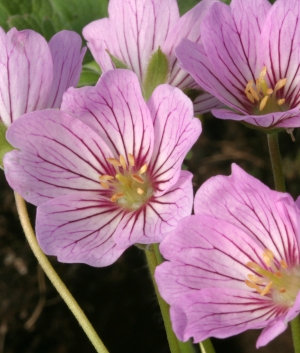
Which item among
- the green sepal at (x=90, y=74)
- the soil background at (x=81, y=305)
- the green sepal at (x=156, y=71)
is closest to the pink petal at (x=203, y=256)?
the green sepal at (x=156, y=71)

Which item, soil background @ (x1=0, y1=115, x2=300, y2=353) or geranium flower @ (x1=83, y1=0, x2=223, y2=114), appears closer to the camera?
geranium flower @ (x1=83, y1=0, x2=223, y2=114)

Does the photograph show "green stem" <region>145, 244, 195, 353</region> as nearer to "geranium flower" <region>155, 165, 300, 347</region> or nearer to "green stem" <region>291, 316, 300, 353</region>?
"geranium flower" <region>155, 165, 300, 347</region>

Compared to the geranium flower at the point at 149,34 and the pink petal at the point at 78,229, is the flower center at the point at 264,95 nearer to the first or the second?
the geranium flower at the point at 149,34

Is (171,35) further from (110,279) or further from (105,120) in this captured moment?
(110,279)

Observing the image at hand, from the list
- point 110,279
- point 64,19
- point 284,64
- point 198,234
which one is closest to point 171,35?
point 284,64

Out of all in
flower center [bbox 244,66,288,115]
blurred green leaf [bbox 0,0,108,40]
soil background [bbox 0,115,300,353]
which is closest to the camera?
flower center [bbox 244,66,288,115]

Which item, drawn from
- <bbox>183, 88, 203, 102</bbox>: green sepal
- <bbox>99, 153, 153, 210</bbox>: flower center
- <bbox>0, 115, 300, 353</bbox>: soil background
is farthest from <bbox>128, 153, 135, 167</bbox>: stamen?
<bbox>0, 115, 300, 353</bbox>: soil background
